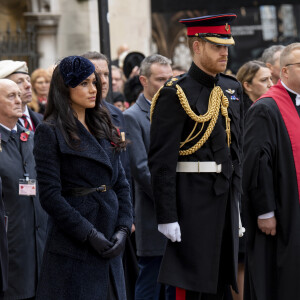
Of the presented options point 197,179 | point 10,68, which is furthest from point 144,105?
point 197,179

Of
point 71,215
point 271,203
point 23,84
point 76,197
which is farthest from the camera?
point 23,84

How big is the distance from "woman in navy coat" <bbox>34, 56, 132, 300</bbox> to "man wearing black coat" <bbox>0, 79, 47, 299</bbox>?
41.8 inches

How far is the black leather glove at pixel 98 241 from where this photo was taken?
16.7ft

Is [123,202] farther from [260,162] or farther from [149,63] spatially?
[149,63]

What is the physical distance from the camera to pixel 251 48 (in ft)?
55.0

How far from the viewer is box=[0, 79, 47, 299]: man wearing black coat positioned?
6246 millimetres

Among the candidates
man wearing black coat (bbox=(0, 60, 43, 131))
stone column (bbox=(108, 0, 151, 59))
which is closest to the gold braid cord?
man wearing black coat (bbox=(0, 60, 43, 131))

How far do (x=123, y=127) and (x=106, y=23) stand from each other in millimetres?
1505

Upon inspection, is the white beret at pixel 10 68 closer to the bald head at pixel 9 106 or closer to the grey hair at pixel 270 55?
the bald head at pixel 9 106

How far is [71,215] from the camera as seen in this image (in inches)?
199

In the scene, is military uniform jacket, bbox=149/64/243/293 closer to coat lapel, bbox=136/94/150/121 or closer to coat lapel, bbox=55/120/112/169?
coat lapel, bbox=55/120/112/169

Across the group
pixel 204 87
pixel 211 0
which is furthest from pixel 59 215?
pixel 211 0

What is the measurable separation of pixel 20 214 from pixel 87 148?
1.29m

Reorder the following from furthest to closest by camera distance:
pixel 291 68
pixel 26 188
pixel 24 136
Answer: pixel 24 136 < pixel 291 68 < pixel 26 188
